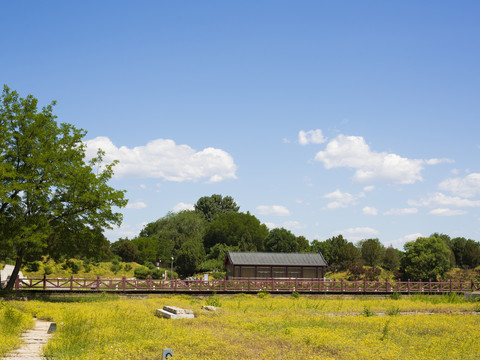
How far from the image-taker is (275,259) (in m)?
56.1

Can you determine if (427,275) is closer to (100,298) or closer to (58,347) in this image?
(100,298)

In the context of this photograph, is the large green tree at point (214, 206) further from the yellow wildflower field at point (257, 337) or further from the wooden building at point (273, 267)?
the yellow wildflower field at point (257, 337)

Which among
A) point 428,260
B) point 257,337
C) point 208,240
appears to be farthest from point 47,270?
point 208,240

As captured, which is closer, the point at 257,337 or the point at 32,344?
the point at 32,344

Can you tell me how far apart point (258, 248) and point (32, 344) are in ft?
311

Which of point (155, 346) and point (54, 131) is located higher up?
point (54, 131)

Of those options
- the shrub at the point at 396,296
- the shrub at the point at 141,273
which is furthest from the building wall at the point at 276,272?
the shrub at the point at 396,296

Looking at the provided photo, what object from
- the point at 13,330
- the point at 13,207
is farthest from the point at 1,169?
the point at 13,330

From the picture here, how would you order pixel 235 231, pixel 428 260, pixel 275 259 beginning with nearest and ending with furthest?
pixel 275 259 < pixel 428 260 < pixel 235 231

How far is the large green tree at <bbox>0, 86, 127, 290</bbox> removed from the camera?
30.7 meters

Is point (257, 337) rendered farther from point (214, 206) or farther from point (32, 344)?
point (214, 206)

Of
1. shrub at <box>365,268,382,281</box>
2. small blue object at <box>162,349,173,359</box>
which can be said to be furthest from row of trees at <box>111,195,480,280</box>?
small blue object at <box>162,349,173,359</box>

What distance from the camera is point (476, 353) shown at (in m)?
15.2

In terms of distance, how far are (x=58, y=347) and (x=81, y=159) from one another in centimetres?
2263
